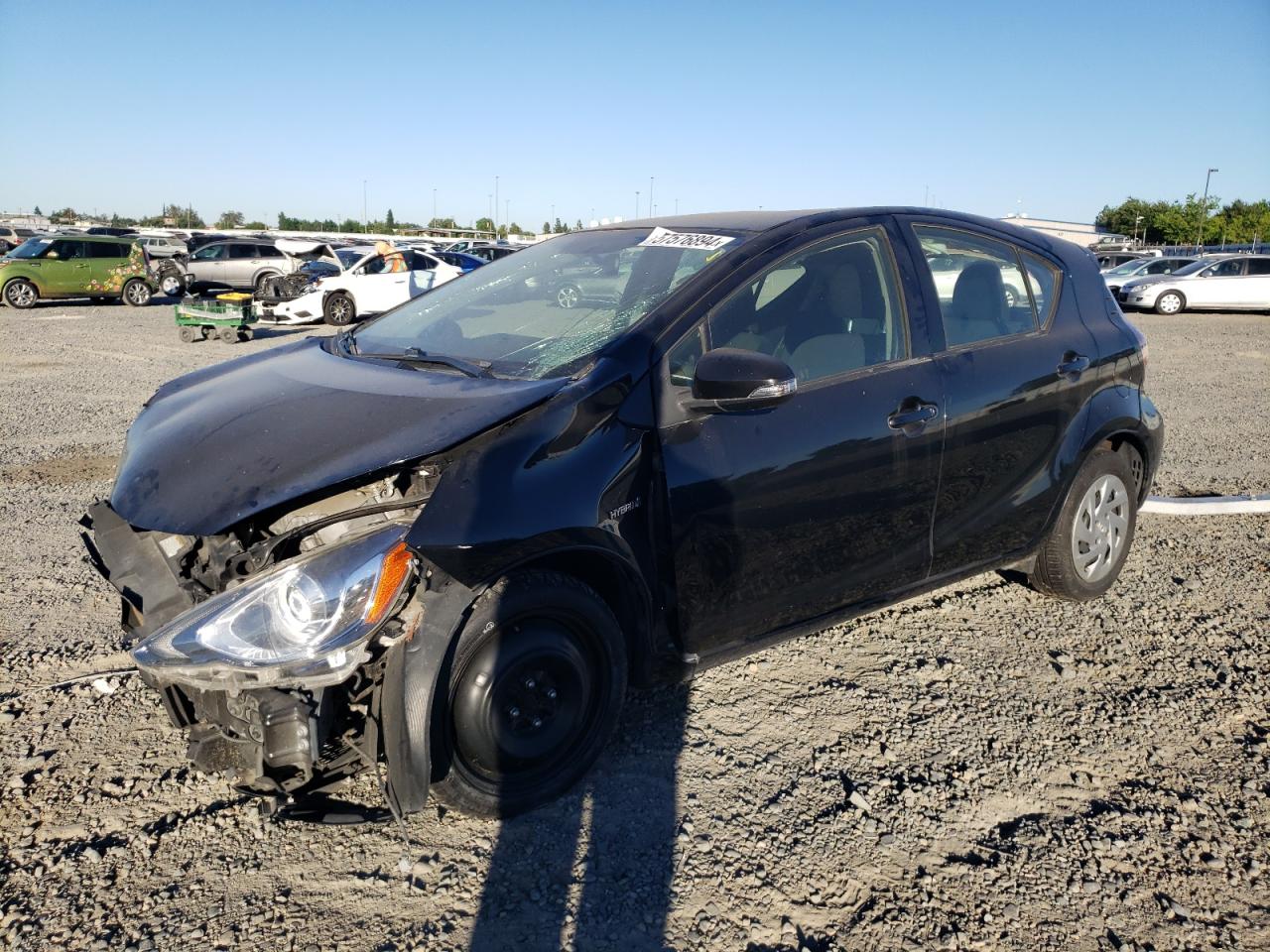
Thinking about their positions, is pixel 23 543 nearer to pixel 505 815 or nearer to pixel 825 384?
pixel 505 815

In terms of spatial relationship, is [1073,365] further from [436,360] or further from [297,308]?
[297,308]

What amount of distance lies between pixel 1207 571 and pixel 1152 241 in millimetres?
84647

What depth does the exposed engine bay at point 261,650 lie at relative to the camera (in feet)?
7.84

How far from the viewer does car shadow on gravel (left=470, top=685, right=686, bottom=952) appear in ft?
7.80

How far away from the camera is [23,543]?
17.1 feet

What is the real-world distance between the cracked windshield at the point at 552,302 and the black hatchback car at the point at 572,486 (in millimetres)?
18

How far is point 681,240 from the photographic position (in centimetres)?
357

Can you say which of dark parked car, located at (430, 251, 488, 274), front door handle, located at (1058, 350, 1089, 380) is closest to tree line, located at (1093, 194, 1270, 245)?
dark parked car, located at (430, 251, 488, 274)

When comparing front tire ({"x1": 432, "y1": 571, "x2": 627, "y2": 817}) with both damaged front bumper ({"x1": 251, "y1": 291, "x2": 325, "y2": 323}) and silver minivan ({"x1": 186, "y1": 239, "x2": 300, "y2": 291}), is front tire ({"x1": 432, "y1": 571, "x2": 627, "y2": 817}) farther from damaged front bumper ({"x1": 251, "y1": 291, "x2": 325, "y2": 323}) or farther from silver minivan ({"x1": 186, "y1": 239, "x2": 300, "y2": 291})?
silver minivan ({"x1": 186, "y1": 239, "x2": 300, "y2": 291})

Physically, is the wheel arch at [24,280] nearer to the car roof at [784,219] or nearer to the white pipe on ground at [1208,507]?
the car roof at [784,219]

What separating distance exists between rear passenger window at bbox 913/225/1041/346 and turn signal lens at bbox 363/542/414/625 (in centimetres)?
228

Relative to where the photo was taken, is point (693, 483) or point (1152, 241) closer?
point (693, 483)

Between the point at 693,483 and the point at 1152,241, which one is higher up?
the point at 1152,241

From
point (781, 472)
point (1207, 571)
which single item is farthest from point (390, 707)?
point (1207, 571)
